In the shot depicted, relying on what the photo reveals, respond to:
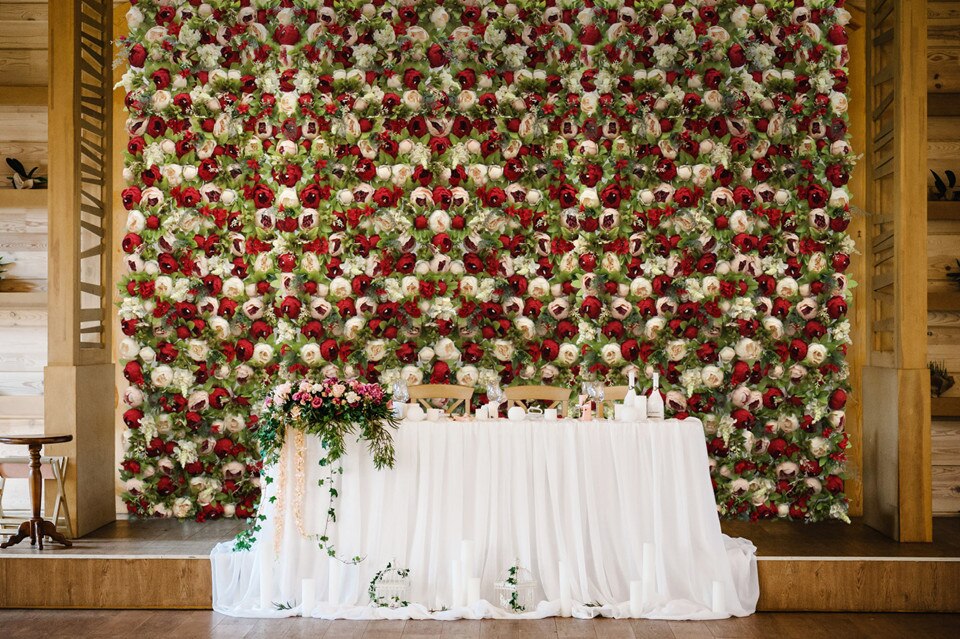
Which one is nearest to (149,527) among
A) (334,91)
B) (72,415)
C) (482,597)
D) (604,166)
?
(72,415)

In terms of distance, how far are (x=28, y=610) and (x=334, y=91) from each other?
135 inches

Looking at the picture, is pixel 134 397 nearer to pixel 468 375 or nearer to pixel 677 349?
pixel 468 375

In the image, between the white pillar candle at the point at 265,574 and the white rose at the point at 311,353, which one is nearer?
the white pillar candle at the point at 265,574

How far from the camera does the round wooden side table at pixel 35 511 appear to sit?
4.86 meters

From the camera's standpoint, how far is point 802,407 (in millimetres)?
6000

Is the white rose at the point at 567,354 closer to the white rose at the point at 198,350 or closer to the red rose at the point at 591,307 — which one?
the red rose at the point at 591,307

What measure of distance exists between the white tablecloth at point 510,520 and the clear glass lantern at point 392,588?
38 mm

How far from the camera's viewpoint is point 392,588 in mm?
4438

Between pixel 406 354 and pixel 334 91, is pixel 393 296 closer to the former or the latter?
pixel 406 354

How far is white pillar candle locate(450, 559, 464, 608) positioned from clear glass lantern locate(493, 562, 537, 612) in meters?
0.17

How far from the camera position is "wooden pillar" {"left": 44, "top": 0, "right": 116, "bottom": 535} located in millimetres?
5316

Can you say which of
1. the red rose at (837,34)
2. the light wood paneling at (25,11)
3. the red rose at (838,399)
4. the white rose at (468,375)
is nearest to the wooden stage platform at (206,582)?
the red rose at (838,399)

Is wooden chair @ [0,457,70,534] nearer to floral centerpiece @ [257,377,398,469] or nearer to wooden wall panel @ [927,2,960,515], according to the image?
floral centerpiece @ [257,377,398,469]

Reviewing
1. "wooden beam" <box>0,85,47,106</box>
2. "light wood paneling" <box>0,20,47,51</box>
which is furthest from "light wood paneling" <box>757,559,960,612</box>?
"light wood paneling" <box>0,20,47,51</box>
